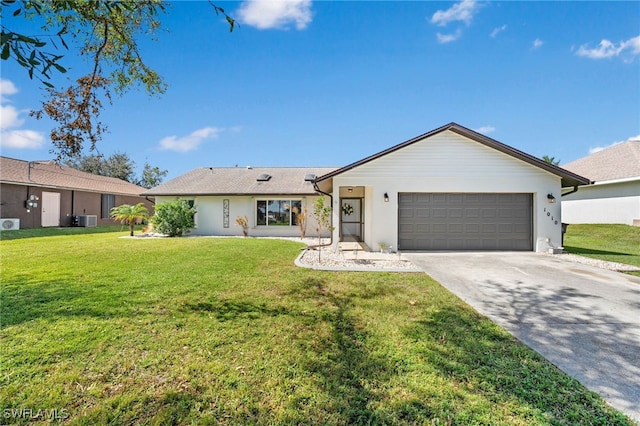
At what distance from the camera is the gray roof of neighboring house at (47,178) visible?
17309 mm

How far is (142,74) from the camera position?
5.58 m

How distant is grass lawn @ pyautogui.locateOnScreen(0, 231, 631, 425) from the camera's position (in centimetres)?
231

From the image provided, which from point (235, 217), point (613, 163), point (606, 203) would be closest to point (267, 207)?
point (235, 217)

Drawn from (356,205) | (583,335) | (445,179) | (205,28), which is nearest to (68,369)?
(583,335)

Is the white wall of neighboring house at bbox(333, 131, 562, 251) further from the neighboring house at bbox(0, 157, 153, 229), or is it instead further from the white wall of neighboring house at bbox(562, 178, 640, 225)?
the neighboring house at bbox(0, 157, 153, 229)

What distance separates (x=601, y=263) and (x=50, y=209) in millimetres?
30361

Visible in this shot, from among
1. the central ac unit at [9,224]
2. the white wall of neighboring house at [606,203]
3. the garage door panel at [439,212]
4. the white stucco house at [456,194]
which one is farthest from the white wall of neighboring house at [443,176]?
the central ac unit at [9,224]

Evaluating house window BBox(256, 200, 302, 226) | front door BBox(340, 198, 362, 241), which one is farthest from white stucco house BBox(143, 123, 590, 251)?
house window BBox(256, 200, 302, 226)

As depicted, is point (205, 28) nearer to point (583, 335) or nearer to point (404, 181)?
point (404, 181)

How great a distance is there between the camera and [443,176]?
427 inches

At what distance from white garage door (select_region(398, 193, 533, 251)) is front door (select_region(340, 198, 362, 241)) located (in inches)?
197

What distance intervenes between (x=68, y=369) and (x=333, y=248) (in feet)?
29.3

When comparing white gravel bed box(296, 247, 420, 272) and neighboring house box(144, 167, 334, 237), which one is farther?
neighboring house box(144, 167, 334, 237)

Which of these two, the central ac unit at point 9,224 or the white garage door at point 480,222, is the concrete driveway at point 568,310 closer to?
the white garage door at point 480,222
